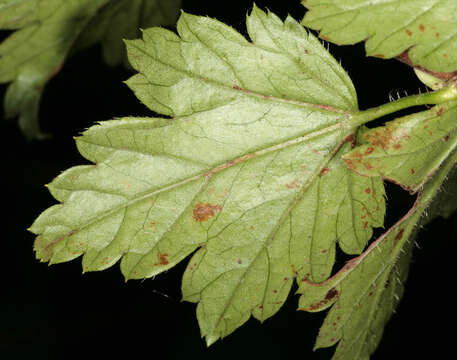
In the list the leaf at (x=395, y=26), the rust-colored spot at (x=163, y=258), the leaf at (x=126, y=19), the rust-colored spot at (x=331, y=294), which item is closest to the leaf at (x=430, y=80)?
the leaf at (x=395, y=26)

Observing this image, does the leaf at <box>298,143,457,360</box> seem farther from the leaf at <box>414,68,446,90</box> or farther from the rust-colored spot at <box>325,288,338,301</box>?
the leaf at <box>414,68,446,90</box>

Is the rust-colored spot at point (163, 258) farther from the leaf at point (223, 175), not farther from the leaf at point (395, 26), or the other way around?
the leaf at point (395, 26)

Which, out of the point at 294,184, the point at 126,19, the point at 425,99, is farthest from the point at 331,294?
the point at 126,19

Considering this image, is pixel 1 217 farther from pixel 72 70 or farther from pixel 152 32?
pixel 152 32

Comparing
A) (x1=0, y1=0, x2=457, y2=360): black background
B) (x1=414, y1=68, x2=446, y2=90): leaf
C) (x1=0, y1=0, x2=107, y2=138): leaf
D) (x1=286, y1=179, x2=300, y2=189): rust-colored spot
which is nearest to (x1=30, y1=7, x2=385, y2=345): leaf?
(x1=286, y1=179, x2=300, y2=189): rust-colored spot

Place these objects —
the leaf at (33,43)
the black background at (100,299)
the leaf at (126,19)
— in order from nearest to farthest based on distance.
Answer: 1. the leaf at (33,43)
2. the leaf at (126,19)
3. the black background at (100,299)

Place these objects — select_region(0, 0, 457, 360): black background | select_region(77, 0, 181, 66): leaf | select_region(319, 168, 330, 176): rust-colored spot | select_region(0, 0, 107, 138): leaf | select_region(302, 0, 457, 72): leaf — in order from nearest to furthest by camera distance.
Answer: select_region(302, 0, 457, 72): leaf → select_region(319, 168, 330, 176): rust-colored spot → select_region(0, 0, 107, 138): leaf → select_region(77, 0, 181, 66): leaf → select_region(0, 0, 457, 360): black background
